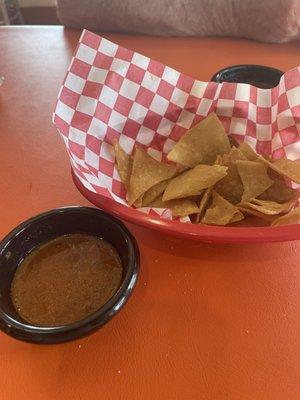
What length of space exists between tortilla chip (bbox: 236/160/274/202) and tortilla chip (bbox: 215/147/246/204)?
26 millimetres

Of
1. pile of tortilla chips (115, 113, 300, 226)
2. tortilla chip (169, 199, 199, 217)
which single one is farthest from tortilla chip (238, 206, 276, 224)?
tortilla chip (169, 199, 199, 217)

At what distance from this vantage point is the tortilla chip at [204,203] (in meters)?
0.90

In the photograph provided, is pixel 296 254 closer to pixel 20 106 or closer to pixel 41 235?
pixel 41 235

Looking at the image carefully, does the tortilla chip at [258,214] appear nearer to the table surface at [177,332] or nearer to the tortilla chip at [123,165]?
the table surface at [177,332]

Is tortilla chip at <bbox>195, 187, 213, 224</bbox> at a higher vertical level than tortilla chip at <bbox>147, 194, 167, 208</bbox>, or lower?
higher

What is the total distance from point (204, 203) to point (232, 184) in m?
0.09

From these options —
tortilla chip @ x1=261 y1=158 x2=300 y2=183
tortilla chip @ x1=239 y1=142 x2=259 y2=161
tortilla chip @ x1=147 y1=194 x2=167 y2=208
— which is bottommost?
tortilla chip @ x1=147 y1=194 x2=167 y2=208

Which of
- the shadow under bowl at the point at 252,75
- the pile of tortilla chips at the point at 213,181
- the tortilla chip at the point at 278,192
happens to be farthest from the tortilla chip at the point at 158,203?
the shadow under bowl at the point at 252,75

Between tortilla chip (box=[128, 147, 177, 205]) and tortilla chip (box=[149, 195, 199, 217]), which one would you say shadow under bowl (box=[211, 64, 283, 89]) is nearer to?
tortilla chip (box=[128, 147, 177, 205])

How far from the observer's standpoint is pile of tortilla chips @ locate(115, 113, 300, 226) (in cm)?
88

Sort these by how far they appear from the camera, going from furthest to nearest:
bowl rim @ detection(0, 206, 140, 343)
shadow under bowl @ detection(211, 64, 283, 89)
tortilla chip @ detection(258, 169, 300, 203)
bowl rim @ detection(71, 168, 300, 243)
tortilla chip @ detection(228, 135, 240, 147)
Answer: shadow under bowl @ detection(211, 64, 283, 89) < tortilla chip @ detection(228, 135, 240, 147) < tortilla chip @ detection(258, 169, 300, 203) < bowl rim @ detection(71, 168, 300, 243) < bowl rim @ detection(0, 206, 140, 343)

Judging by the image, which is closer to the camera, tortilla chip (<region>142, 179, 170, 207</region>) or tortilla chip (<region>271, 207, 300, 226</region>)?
tortilla chip (<region>271, 207, 300, 226</region>)

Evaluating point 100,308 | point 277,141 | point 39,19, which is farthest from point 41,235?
point 39,19

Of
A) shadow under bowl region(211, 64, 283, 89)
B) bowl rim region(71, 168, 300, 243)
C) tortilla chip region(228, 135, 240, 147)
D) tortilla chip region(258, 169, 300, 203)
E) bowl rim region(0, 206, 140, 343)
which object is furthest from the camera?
shadow under bowl region(211, 64, 283, 89)
